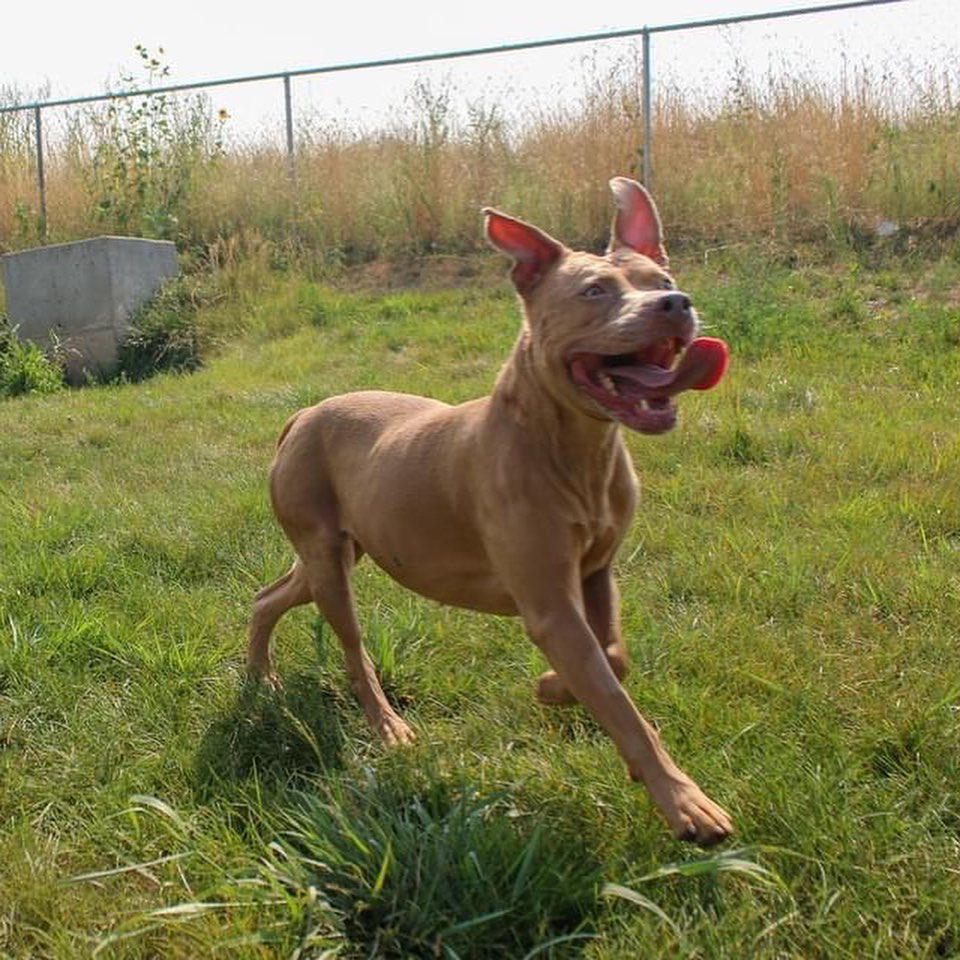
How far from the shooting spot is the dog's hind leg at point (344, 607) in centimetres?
351

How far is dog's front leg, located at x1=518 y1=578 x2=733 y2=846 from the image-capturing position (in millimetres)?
2451

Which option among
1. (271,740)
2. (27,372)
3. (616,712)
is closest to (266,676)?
(271,740)

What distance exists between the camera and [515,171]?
12.1 metres

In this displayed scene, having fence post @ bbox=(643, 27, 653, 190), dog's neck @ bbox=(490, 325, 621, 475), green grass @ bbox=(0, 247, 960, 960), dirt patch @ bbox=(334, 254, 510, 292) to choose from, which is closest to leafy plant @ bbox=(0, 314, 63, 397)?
dirt patch @ bbox=(334, 254, 510, 292)

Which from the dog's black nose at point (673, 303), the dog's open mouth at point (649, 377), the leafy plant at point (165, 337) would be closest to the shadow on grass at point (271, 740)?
the dog's open mouth at point (649, 377)

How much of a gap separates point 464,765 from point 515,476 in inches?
31.8

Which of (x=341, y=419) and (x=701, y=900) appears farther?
(x=341, y=419)

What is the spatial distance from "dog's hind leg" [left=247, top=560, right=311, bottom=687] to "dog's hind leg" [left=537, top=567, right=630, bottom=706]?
42.5 inches

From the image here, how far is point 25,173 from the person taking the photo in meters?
14.5

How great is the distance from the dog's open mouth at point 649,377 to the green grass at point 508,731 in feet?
2.99

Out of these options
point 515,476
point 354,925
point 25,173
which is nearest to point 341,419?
point 515,476

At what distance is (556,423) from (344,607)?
1079mm

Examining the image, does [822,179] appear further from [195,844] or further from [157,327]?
[195,844]

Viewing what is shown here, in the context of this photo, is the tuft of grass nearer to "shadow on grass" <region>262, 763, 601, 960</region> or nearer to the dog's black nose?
"shadow on grass" <region>262, 763, 601, 960</region>
